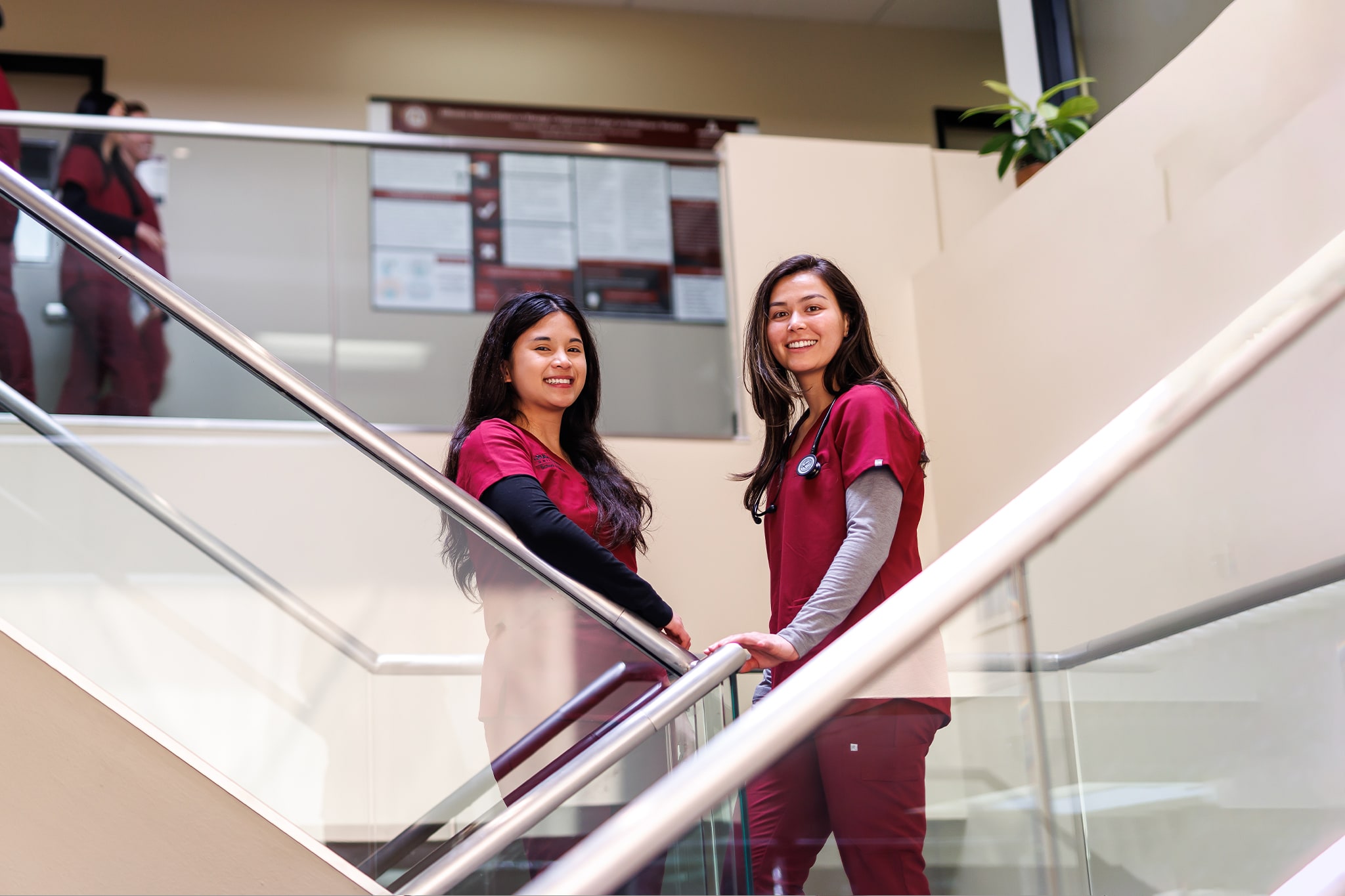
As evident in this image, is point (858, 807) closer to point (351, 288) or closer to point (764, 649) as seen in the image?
point (764, 649)

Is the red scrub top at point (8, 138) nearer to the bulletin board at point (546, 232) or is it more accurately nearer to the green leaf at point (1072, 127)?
the bulletin board at point (546, 232)

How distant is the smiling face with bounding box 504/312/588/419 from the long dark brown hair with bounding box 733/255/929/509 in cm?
32

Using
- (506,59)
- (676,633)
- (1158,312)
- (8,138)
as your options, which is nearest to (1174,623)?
(676,633)

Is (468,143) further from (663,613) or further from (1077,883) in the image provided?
(1077,883)

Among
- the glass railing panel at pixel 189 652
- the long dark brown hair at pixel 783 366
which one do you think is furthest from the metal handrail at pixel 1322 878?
the glass railing panel at pixel 189 652

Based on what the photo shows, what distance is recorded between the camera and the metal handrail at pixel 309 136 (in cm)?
381

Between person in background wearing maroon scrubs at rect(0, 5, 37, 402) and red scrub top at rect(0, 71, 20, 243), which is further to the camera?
red scrub top at rect(0, 71, 20, 243)

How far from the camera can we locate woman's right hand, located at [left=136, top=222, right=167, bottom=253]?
3807 millimetres

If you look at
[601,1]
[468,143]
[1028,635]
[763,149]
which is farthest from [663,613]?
[601,1]

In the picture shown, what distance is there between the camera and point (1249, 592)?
1.30 metres

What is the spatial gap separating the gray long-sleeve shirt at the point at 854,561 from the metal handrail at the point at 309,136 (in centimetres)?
276

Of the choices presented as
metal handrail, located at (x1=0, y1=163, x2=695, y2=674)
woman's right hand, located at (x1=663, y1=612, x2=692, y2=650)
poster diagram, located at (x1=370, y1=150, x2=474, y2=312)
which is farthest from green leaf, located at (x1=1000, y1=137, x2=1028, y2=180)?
metal handrail, located at (x1=0, y1=163, x2=695, y2=674)

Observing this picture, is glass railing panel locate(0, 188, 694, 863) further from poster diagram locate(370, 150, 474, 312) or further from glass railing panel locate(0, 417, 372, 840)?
poster diagram locate(370, 150, 474, 312)

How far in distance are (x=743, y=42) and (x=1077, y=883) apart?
18.7 ft
